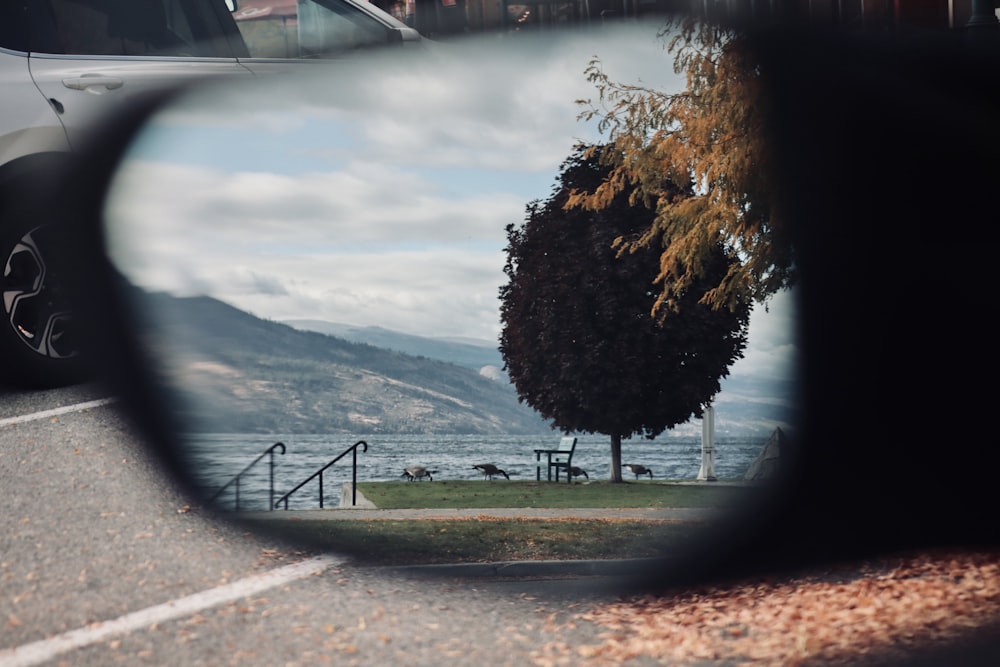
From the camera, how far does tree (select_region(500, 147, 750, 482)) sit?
2525 mm

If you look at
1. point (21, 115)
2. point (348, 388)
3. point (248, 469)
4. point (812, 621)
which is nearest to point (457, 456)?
point (348, 388)

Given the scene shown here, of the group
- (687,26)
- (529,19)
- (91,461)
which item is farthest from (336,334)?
(91,461)

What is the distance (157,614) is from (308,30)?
2431 millimetres

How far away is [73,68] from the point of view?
12.7 ft

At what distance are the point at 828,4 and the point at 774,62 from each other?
756 mm

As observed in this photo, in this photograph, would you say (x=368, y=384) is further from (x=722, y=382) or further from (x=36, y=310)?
→ (x=36, y=310)

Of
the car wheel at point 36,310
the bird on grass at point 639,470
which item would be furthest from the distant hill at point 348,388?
the car wheel at point 36,310

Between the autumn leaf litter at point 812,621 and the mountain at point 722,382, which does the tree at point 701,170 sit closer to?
the mountain at point 722,382

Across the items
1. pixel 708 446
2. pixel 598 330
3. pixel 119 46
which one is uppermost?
pixel 119 46

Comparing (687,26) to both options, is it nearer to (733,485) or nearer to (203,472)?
(733,485)

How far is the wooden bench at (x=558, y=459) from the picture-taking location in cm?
255

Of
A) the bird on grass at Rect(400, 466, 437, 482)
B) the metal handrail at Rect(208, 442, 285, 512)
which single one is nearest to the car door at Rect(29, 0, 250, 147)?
the metal handrail at Rect(208, 442, 285, 512)

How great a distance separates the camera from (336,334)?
99.8 inches

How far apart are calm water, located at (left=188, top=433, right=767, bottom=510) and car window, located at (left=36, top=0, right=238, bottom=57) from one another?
1583 millimetres
